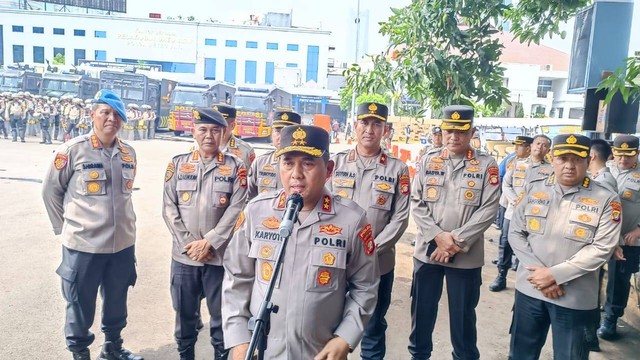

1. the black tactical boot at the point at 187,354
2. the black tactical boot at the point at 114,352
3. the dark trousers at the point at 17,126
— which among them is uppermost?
the dark trousers at the point at 17,126

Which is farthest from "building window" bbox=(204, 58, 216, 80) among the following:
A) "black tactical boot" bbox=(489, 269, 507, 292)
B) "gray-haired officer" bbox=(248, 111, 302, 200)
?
"gray-haired officer" bbox=(248, 111, 302, 200)

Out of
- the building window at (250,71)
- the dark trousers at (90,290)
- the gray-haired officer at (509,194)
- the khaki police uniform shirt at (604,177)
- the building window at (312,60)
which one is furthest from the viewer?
the building window at (250,71)

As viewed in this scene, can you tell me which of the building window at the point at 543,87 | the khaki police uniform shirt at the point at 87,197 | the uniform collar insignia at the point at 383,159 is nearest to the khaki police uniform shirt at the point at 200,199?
the khaki police uniform shirt at the point at 87,197

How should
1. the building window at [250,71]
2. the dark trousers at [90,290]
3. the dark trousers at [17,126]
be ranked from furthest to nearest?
1. the building window at [250,71]
2. the dark trousers at [17,126]
3. the dark trousers at [90,290]

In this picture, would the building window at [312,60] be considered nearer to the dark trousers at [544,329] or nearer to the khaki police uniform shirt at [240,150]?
the khaki police uniform shirt at [240,150]

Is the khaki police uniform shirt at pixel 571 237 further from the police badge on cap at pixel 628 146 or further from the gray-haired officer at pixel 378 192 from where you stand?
the police badge on cap at pixel 628 146

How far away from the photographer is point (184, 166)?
3768 mm

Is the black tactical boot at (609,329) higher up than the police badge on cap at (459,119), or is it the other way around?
the police badge on cap at (459,119)

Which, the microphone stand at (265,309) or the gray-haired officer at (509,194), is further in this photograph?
the gray-haired officer at (509,194)

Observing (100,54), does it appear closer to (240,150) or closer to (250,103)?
(250,103)

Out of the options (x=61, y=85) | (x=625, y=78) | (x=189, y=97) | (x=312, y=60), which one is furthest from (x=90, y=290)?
(x=312, y=60)

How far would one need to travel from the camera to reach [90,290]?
3.66 m

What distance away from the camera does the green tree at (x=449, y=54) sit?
531 centimetres

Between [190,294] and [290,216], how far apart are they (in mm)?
2127
